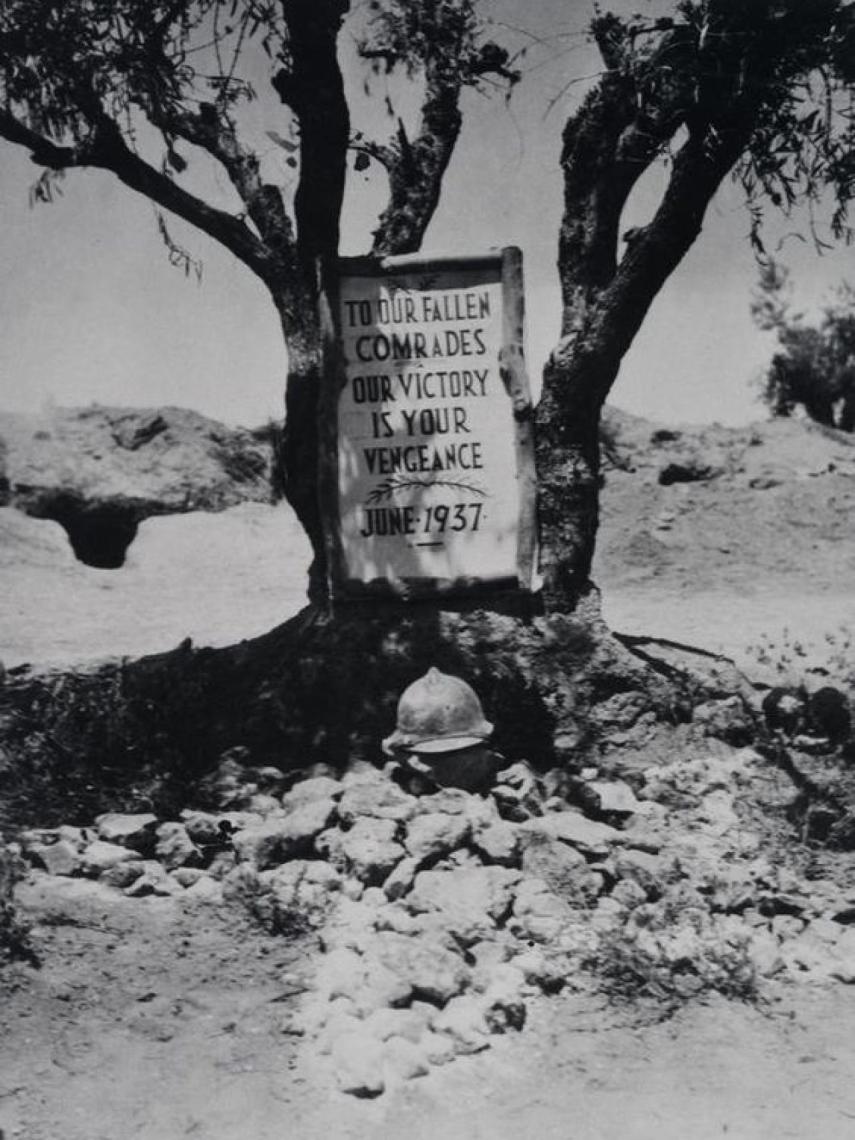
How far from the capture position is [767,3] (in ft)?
19.6

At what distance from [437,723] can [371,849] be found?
878 millimetres

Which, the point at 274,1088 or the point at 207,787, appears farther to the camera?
the point at 207,787

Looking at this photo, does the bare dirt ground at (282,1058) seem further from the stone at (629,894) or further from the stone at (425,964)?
the stone at (629,894)

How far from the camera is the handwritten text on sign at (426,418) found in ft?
20.5

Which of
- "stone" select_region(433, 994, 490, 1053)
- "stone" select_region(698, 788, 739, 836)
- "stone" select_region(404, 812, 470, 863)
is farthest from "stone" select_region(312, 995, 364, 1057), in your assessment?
"stone" select_region(698, 788, 739, 836)

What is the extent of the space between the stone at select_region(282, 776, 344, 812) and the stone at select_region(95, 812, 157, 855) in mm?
639

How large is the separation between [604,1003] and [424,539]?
2.99 meters

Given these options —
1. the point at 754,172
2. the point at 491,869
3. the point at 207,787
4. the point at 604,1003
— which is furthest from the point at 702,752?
the point at 754,172

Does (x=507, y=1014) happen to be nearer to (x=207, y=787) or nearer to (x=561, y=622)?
(x=207, y=787)

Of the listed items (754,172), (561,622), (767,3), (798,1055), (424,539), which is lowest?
(798,1055)

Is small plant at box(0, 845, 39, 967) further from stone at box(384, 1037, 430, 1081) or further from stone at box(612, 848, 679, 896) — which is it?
stone at box(612, 848, 679, 896)

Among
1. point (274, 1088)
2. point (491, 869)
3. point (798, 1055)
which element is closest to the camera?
point (274, 1088)

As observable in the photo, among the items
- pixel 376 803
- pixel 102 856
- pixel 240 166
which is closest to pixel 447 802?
pixel 376 803

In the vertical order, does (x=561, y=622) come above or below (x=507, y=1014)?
above
